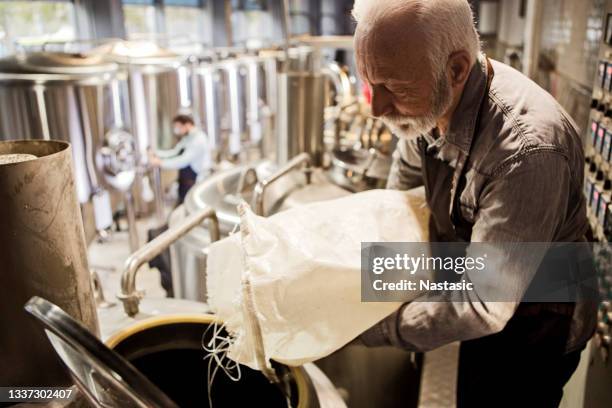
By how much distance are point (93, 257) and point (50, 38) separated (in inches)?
112

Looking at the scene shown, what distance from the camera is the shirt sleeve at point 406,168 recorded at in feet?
4.61

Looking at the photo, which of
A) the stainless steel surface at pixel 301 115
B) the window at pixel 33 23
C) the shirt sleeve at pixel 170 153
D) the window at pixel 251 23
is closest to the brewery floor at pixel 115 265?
the shirt sleeve at pixel 170 153

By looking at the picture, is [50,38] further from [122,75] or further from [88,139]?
[88,139]

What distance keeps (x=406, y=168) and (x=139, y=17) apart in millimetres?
7043

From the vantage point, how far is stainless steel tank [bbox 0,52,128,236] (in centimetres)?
362

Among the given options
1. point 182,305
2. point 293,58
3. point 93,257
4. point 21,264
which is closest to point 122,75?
point 93,257

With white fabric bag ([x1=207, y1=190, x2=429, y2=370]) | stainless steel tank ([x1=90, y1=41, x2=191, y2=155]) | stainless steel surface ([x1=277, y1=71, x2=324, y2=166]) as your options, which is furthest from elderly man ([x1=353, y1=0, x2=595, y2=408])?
stainless steel tank ([x1=90, y1=41, x2=191, y2=155])

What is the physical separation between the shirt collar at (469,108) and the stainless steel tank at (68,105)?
3.10 meters

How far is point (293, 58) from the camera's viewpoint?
2.44m

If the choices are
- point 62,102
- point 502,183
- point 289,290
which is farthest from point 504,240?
point 62,102

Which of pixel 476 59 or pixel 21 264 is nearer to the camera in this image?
pixel 21 264

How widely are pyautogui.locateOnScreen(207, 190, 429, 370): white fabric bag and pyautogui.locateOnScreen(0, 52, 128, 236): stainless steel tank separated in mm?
2855

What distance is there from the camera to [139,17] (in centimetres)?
743

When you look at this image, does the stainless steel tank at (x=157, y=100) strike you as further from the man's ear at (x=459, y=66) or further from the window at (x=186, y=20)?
the man's ear at (x=459, y=66)
